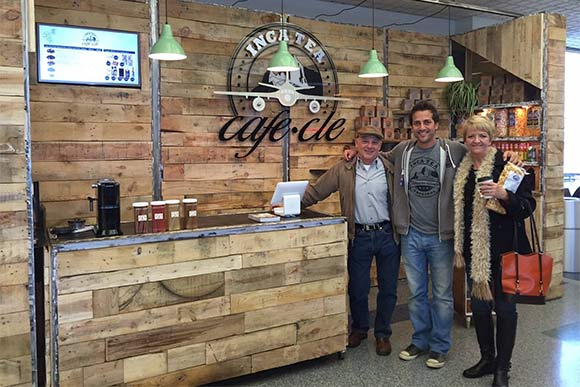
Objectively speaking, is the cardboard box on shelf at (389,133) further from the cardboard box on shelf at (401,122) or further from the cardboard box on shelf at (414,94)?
the cardboard box on shelf at (414,94)

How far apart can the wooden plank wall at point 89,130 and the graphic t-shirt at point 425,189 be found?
2.28 metres

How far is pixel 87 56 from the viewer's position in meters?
4.20

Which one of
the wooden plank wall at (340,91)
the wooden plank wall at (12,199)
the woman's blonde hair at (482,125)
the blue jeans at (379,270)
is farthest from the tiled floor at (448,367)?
the wooden plank wall at (340,91)

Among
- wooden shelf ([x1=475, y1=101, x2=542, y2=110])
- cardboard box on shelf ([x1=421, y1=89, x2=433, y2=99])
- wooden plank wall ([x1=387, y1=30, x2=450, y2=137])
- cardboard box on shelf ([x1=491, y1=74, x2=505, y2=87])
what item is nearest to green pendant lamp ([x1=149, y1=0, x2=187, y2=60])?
wooden plank wall ([x1=387, y1=30, x2=450, y2=137])

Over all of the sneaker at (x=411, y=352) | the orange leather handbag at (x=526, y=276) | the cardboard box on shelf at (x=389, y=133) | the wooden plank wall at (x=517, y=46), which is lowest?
the sneaker at (x=411, y=352)

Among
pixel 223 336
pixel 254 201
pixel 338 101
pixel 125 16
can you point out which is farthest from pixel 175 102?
pixel 223 336

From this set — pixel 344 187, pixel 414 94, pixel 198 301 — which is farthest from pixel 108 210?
pixel 414 94

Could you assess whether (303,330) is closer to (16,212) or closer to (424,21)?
(16,212)

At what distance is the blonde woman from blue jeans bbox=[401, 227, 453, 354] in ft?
0.67

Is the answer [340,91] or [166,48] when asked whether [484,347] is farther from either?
[340,91]

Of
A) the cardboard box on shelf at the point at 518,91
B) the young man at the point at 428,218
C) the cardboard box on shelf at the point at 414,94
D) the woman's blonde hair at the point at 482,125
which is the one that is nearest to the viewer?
the woman's blonde hair at the point at 482,125

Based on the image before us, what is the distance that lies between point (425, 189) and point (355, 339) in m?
1.26

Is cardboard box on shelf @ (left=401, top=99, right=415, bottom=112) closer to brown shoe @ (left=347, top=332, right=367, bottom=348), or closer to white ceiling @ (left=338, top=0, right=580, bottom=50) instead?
white ceiling @ (left=338, top=0, right=580, bottom=50)

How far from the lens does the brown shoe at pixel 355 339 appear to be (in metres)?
3.93
